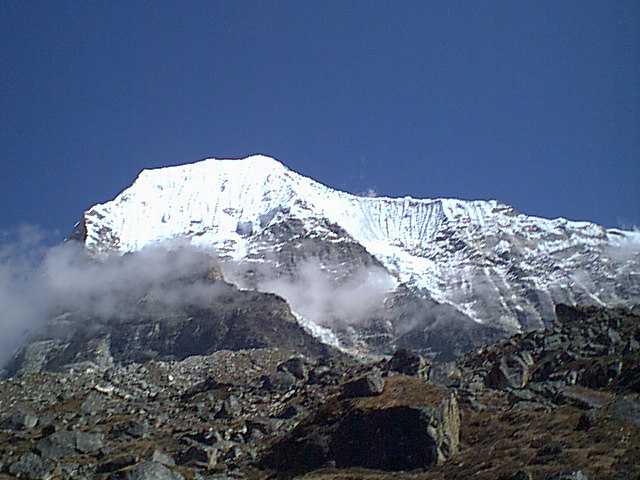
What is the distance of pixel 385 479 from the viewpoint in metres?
47.7

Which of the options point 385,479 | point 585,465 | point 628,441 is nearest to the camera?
point 585,465

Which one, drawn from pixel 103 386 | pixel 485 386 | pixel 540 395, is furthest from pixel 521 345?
pixel 103 386

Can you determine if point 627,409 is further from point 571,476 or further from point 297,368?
point 297,368

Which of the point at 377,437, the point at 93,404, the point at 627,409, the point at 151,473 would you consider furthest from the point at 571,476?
the point at 93,404

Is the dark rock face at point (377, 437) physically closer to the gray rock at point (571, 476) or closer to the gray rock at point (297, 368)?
the gray rock at point (571, 476)

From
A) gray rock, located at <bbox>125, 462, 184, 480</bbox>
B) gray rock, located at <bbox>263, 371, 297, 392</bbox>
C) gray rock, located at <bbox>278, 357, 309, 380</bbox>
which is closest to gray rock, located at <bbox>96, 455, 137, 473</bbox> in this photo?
gray rock, located at <bbox>125, 462, 184, 480</bbox>

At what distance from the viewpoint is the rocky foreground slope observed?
47062 mm

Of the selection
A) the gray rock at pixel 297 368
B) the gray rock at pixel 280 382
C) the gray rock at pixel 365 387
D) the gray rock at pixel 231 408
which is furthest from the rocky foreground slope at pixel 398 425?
the gray rock at pixel 297 368

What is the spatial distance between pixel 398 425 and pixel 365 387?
7.07 metres

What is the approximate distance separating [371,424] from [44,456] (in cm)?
2617

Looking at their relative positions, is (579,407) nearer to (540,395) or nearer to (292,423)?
(540,395)

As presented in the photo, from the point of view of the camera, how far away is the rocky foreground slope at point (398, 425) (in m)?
47.1

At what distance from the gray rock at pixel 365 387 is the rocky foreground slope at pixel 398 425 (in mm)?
87

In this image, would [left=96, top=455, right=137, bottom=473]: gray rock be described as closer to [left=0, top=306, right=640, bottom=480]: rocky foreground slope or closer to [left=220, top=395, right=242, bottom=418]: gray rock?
[left=0, top=306, right=640, bottom=480]: rocky foreground slope
